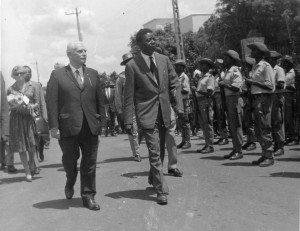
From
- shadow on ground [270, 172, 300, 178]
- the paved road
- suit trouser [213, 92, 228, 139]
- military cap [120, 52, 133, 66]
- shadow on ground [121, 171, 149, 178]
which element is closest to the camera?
the paved road

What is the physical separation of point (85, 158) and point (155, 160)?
858 millimetres

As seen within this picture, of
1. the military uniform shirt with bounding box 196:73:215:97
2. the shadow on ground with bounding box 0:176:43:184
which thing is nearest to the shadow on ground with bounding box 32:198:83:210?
the shadow on ground with bounding box 0:176:43:184

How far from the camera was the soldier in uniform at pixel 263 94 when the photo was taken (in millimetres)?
7621

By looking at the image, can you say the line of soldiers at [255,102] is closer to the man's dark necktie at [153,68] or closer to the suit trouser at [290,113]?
the suit trouser at [290,113]

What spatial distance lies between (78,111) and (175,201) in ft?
5.21

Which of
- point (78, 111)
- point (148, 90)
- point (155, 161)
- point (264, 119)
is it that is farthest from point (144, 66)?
point (264, 119)

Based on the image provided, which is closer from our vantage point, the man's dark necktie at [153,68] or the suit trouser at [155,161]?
the suit trouser at [155,161]

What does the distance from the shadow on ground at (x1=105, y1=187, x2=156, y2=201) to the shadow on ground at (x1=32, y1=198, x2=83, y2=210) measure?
48 centimetres

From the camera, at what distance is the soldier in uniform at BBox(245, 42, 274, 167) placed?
7.62 meters

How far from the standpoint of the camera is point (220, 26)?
43.8 metres

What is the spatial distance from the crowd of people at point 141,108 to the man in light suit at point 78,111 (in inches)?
0.5

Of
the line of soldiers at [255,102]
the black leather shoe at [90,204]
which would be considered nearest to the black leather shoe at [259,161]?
the line of soldiers at [255,102]

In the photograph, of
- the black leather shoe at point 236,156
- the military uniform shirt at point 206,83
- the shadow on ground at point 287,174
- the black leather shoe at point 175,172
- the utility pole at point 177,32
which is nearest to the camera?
the shadow on ground at point 287,174

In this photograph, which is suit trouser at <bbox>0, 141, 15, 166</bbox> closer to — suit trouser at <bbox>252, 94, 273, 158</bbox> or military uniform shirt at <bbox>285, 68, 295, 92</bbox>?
suit trouser at <bbox>252, 94, 273, 158</bbox>
